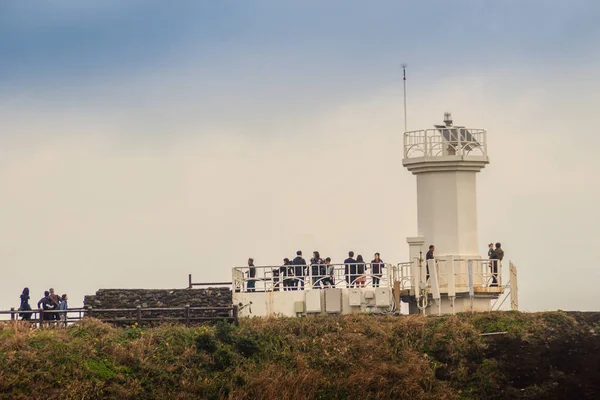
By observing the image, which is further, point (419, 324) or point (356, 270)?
point (356, 270)

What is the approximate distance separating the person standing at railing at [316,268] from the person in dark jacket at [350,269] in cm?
91

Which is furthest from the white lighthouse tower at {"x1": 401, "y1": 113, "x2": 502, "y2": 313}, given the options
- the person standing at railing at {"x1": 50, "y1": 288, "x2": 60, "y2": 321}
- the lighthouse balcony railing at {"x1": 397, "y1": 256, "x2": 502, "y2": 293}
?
the person standing at railing at {"x1": 50, "y1": 288, "x2": 60, "y2": 321}

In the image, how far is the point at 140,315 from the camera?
42.4m

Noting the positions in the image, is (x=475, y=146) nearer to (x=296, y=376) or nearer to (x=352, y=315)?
(x=352, y=315)

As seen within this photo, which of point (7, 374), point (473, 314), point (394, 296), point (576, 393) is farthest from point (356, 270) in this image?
point (7, 374)

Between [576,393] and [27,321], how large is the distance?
1695cm

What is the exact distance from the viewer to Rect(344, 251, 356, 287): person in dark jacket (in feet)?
145

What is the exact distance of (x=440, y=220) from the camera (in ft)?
150

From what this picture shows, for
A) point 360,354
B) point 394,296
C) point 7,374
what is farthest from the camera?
point 394,296

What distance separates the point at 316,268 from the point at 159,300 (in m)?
5.36

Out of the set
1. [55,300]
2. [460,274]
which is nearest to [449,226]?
[460,274]

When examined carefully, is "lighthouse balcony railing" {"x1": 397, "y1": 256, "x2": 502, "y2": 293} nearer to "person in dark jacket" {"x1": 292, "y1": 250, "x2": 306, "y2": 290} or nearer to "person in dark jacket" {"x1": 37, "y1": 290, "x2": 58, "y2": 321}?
"person in dark jacket" {"x1": 292, "y1": 250, "x2": 306, "y2": 290}

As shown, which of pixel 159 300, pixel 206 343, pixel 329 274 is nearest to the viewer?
pixel 206 343

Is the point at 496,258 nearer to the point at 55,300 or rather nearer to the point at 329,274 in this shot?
the point at 329,274
